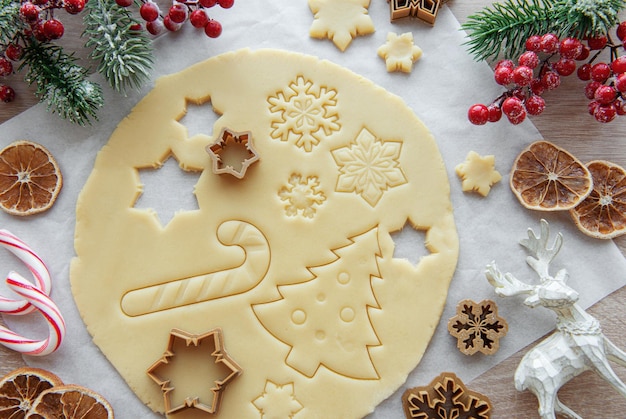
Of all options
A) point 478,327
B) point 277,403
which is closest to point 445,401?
point 478,327

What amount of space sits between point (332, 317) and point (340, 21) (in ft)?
3.66

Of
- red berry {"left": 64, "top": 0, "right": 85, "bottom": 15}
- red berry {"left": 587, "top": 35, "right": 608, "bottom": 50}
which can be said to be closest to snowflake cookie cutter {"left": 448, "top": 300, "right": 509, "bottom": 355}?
red berry {"left": 587, "top": 35, "right": 608, "bottom": 50}

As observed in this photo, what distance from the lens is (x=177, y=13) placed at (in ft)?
6.24

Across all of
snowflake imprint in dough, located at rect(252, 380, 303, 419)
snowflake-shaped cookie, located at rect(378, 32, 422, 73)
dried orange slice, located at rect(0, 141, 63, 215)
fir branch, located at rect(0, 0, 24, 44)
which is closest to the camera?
fir branch, located at rect(0, 0, 24, 44)

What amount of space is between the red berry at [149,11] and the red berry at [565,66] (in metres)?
1.44

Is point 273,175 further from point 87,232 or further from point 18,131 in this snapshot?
point 18,131

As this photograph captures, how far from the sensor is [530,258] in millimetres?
1907

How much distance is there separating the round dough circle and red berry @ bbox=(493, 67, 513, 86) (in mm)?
310

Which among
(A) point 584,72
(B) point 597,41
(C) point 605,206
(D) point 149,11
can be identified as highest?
(D) point 149,11

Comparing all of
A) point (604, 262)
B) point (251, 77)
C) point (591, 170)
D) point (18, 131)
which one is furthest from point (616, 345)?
point (18, 131)

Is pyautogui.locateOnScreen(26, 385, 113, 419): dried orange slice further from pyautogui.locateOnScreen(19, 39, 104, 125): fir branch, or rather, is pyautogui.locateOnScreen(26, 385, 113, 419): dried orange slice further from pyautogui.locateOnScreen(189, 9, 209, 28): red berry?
pyautogui.locateOnScreen(189, 9, 209, 28): red berry

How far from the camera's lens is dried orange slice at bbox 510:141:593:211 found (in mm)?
1934

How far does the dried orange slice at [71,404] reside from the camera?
1.70 m

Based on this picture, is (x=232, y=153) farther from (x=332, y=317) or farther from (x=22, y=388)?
(x=22, y=388)
